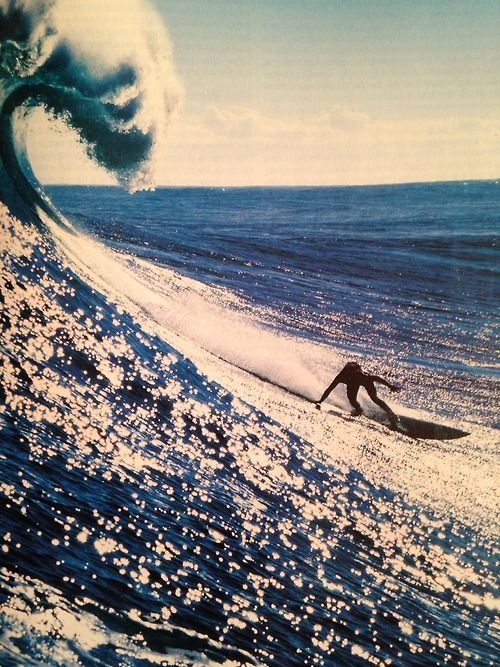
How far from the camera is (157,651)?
67.6 inches

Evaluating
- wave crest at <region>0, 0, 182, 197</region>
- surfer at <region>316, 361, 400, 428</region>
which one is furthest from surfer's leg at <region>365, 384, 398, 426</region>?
wave crest at <region>0, 0, 182, 197</region>

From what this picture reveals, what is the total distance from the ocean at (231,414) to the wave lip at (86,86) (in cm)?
2

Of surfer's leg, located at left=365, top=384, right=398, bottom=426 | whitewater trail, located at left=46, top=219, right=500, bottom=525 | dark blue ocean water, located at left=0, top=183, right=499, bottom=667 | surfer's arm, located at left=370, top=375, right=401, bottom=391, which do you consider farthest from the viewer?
surfer's arm, located at left=370, top=375, right=401, bottom=391

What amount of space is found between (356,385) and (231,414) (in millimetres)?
887

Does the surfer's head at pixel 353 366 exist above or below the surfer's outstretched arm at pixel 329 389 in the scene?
above

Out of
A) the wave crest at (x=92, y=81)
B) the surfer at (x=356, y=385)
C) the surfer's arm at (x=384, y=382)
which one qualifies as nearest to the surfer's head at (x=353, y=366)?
the surfer at (x=356, y=385)

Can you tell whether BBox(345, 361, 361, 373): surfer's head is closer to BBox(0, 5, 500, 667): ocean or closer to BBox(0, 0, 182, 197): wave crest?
BBox(0, 5, 500, 667): ocean

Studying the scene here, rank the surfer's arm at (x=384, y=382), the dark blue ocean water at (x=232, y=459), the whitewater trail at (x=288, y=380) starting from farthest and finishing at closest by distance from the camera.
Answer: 1. the surfer's arm at (x=384, y=382)
2. the whitewater trail at (x=288, y=380)
3. the dark blue ocean water at (x=232, y=459)

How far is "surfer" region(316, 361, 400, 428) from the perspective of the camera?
11.6 feet

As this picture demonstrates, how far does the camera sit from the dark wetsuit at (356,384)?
3.53 meters

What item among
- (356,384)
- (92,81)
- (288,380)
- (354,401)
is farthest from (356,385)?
(92,81)

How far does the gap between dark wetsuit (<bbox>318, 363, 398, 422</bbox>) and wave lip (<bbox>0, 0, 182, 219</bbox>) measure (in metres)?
1.81

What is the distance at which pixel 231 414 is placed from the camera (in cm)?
328

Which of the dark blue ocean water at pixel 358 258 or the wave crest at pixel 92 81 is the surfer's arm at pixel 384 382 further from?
the wave crest at pixel 92 81
